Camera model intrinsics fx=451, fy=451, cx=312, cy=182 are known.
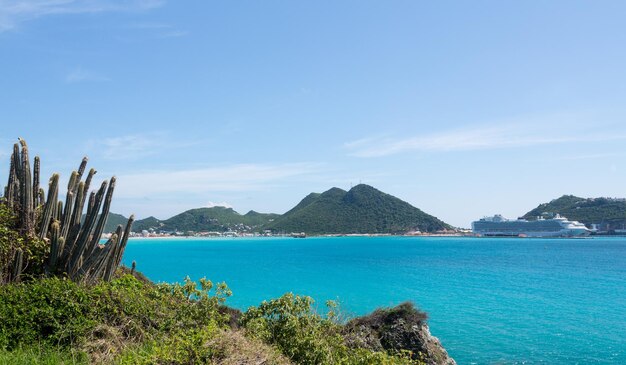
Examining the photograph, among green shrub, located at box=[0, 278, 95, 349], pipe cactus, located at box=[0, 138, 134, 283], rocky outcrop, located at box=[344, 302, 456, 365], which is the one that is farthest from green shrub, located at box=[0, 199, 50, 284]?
rocky outcrop, located at box=[344, 302, 456, 365]

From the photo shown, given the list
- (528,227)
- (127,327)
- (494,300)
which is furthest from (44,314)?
(528,227)

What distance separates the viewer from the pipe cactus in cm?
1101

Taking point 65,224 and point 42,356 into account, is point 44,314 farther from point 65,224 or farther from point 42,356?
point 65,224

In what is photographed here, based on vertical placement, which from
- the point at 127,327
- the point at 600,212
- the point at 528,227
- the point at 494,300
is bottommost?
the point at 494,300

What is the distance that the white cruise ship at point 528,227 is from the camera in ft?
526

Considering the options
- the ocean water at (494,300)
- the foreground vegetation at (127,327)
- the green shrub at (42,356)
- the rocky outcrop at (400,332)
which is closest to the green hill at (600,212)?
the ocean water at (494,300)

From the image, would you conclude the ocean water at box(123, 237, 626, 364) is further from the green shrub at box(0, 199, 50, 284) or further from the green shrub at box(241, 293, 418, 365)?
the green shrub at box(0, 199, 50, 284)

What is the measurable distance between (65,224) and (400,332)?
1104cm

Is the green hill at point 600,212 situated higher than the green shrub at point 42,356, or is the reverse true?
the green hill at point 600,212

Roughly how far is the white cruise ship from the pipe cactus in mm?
176243

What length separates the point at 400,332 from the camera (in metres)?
15.7

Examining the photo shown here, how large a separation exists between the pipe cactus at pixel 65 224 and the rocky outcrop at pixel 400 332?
7.91 meters

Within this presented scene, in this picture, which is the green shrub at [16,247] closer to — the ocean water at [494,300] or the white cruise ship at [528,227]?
the ocean water at [494,300]

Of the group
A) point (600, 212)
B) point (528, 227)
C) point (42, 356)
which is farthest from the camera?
point (600, 212)
